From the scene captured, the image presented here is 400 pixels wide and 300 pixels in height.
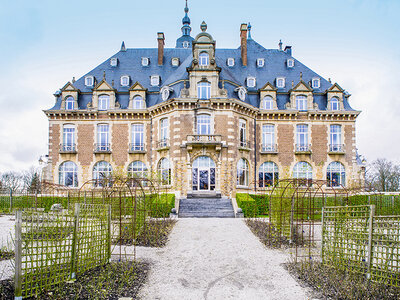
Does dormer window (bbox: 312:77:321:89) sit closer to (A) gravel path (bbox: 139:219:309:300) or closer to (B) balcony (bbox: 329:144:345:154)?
(B) balcony (bbox: 329:144:345:154)

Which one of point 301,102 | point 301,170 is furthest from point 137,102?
point 301,170

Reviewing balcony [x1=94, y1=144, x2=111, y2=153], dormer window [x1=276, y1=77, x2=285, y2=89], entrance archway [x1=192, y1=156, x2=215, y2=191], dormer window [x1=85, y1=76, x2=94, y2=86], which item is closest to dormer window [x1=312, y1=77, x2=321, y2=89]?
dormer window [x1=276, y1=77, x2=285, y2=89]

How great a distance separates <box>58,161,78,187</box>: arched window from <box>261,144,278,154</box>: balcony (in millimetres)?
16419

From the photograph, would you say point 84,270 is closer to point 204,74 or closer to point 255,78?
point 204,74

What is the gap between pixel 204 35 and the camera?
86.4 ft

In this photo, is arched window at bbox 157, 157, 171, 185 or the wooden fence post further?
arched window at bbox 157, 157, 171, 185

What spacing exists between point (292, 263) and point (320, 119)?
22.0 m

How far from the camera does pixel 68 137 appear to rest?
2823cm

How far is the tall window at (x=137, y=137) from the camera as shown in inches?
1102

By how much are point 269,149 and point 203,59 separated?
377 inches

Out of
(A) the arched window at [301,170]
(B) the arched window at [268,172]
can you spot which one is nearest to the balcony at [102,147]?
(B) the arched window at [268,172]

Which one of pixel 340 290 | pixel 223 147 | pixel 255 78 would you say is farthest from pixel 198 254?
pixel 255 78

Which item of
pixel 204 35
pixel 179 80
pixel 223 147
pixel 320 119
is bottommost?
pixel 223 147

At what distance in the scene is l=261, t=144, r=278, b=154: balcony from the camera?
27828 millimetres
